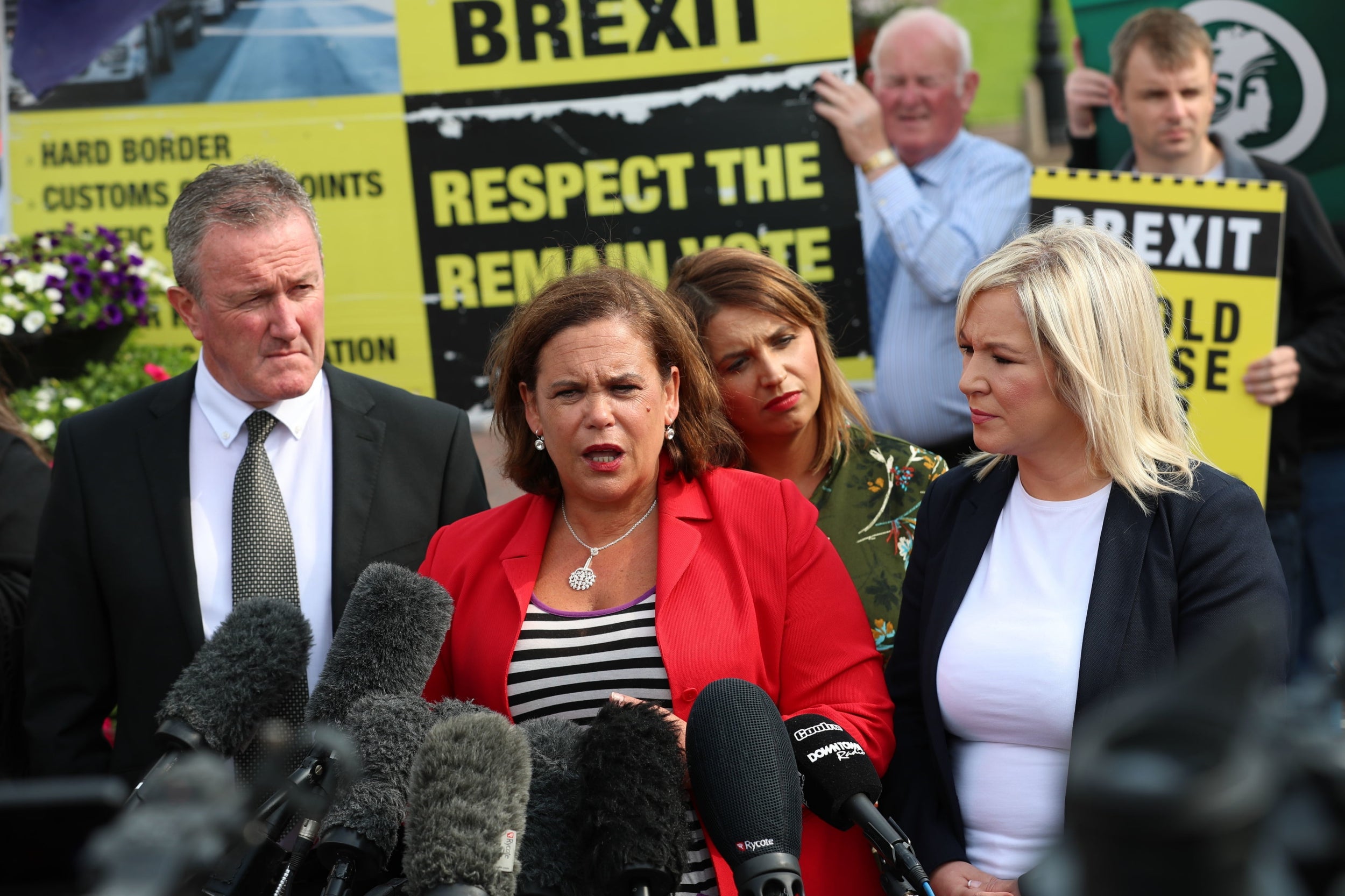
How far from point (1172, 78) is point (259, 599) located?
3.84 metres

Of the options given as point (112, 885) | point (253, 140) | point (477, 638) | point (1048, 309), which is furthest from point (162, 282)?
point (112, 885)

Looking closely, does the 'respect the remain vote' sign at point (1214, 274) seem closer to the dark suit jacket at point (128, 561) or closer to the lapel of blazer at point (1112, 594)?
the lapel of blazer at point (1112, 594)

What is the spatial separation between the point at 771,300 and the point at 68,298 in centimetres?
295

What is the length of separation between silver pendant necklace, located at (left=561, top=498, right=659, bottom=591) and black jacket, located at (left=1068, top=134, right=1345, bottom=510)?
2.76 meters

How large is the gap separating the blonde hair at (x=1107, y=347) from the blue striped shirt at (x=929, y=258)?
2070mm

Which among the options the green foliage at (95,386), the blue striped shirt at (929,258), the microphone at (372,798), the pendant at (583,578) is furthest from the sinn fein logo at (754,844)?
the green foliage at (95,386)

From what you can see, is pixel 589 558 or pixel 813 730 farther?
pixel 589 558

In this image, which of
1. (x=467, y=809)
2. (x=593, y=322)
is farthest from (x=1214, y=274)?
(x=467, y=809)

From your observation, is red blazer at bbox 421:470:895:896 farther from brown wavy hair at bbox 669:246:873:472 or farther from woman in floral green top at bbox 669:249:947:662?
brown wavy hair at bbox 669:246:873:472

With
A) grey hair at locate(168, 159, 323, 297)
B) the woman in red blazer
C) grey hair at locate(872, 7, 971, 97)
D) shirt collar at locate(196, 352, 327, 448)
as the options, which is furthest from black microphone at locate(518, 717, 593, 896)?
grey hair at locate(872, 7, 971, 97)

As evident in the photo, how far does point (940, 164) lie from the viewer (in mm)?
4801

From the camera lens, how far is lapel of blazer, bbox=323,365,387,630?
121 inches

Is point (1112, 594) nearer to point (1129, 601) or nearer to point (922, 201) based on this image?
point (1129, 601)

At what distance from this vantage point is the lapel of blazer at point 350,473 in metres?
3.08
